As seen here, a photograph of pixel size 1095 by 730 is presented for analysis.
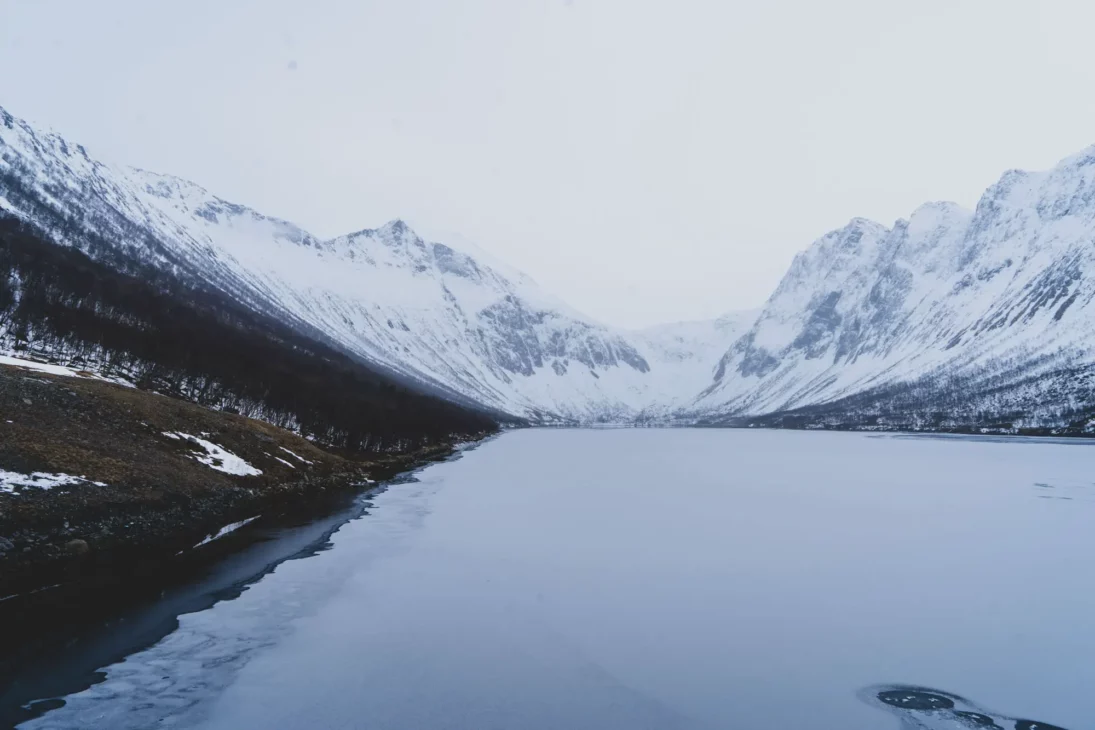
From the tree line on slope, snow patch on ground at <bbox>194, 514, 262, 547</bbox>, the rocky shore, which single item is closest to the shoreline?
snow patch on ground at <bbox>194, 514, 262, 547</bbox>

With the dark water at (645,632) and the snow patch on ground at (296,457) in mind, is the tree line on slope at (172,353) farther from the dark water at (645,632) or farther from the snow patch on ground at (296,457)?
the dark water at (645,632)

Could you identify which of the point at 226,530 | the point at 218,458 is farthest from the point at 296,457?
the point at 226,530

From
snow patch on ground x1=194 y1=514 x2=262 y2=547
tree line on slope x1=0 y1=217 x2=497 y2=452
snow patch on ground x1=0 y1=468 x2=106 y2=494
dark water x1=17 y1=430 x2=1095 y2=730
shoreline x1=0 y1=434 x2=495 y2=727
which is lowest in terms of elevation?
snow patch on ground x1=194 y1=514 x2=262 y2=547

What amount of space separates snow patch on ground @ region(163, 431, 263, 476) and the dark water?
1166cm

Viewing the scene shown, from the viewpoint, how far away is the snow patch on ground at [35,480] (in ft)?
78.4

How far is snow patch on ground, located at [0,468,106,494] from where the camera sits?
23898 mm

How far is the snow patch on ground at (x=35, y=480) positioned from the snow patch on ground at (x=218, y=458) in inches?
491

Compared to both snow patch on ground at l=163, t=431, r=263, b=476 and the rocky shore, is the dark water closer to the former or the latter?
the rocky shore

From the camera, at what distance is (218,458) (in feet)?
137

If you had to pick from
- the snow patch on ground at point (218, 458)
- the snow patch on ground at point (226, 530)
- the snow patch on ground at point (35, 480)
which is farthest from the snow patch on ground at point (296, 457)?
the snow patch on ground at point (35, 480)

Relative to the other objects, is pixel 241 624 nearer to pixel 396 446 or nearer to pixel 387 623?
pixel 387 623

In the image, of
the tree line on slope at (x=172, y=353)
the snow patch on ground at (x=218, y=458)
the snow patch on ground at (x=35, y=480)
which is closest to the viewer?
the snow patch on ground at (x=35, y=480)

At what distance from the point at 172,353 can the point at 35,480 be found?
214 feet

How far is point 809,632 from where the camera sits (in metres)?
17.6
